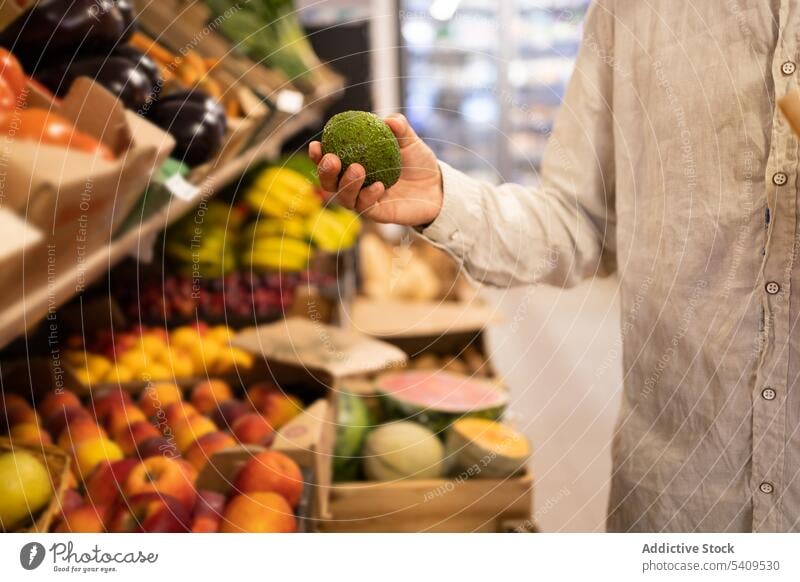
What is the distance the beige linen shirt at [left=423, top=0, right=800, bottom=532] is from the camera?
2.37 ft

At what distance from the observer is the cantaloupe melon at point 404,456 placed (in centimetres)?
119

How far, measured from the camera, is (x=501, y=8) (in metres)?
0.86

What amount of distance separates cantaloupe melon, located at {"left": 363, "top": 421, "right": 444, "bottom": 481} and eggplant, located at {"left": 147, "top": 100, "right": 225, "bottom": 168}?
542 mm

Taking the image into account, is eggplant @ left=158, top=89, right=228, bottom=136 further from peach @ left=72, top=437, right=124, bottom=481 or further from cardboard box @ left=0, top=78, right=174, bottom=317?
peach @ left=72, top=437, right=124, bottom=481

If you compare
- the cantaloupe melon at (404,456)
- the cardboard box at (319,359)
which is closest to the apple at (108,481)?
the cardboard box at (319,359)

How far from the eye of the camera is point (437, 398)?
54.5 inches

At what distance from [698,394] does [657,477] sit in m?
0.11

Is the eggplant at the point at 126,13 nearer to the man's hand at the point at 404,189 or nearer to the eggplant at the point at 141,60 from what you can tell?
the eggplant at the point at 141,60

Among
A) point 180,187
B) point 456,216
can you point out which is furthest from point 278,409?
point 456,216

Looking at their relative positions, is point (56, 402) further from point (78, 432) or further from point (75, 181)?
point (75, 181)

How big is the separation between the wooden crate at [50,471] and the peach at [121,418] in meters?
0.20

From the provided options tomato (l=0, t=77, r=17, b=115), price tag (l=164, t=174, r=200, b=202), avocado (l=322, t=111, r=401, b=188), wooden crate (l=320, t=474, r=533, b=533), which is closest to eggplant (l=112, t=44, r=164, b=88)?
price tag (l=164, t=174, r=200, b=202)

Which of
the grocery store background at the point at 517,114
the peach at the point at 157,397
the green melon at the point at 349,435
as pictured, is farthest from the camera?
the green melon at the point at 349,435

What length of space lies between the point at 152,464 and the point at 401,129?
0.49m
